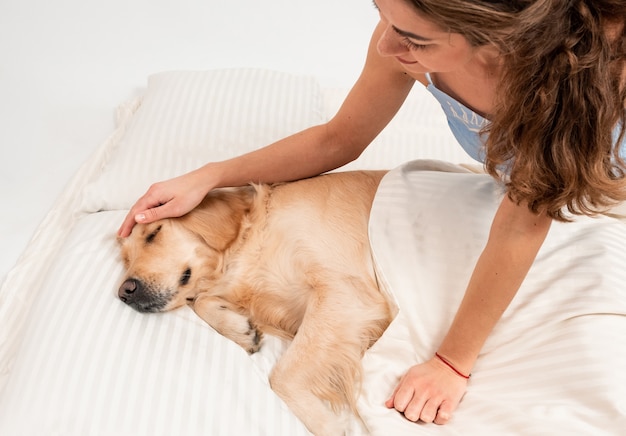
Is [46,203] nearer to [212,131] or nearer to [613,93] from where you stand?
[212,131]

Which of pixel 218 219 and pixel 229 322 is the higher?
pixel 218 219

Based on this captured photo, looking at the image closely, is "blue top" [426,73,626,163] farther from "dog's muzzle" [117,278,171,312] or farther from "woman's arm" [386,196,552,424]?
"dog's muzzle" [117,278,171,312]

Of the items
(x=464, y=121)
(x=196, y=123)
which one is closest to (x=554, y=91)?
(x=464, y=121)

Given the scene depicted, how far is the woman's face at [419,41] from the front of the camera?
1.31 metres

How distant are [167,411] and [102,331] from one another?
1.08ft

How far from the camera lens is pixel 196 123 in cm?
281

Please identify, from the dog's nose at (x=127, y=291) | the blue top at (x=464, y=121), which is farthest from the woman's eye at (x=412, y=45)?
the dog's nose at (x=127, y=291)

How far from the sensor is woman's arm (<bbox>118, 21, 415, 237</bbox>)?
205cm

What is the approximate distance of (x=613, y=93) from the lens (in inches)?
53.8

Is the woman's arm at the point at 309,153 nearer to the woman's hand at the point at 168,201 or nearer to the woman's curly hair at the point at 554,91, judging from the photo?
A: the woman's hand at the point at 168,201

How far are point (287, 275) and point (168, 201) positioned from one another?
0.45 m

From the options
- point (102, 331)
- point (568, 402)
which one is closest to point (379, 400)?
point (568, 402)

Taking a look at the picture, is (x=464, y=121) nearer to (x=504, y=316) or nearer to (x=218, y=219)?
(x=504, y=316)

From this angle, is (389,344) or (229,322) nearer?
(389,344)
